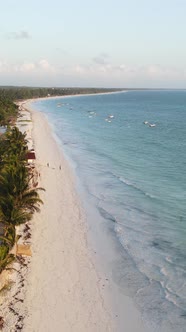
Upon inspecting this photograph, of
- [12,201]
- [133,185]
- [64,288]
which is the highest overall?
[12,201]

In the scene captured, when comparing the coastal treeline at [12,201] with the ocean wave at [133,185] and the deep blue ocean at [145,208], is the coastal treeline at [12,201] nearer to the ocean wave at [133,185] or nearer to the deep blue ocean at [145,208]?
the deep blue ocean at [145,208]

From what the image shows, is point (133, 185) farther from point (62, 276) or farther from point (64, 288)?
point (64, 288)

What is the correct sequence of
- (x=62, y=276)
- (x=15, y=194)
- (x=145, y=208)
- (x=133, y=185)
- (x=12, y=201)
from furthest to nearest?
(x=133, y=185) < (x=145, y=208) < (x=15, y=194) < (x=12, y=201) < (x=62, y=276)

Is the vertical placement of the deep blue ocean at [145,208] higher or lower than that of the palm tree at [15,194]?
lower

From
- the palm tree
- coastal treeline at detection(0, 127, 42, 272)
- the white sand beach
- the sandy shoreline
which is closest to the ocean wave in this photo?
the sandy shoreline

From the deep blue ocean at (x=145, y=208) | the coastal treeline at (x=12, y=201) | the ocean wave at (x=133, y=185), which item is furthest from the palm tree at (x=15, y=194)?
the ocean wave at (x=133, y=185)

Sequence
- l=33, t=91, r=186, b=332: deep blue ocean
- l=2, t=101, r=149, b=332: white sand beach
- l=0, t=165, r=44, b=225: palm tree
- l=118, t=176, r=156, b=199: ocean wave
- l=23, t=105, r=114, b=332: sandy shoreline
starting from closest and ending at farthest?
l=2, t=101, r=149, b=332: white sand beach < l=23, t=105, r=114, b=332: sandy shoreline < l=33, t=91, r=186, b=332: deep blue ocean < l=0, t=165, r=44, b=225: palm tree < l=118, t=176, r=156, b=199: ocean wave

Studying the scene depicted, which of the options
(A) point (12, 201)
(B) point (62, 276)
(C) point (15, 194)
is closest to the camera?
(B) point (62, 276)

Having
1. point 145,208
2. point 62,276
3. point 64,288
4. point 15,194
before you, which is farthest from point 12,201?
point 145,208

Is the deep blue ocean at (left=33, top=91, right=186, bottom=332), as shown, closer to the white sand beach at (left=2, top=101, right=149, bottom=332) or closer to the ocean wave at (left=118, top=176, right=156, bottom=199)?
the ocean wave at (left=118, top=176, right=156, bottom=199)

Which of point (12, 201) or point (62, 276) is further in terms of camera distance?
point (12, 201)

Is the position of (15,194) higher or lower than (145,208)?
higher

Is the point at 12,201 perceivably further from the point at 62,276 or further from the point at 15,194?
the point at 62,276
